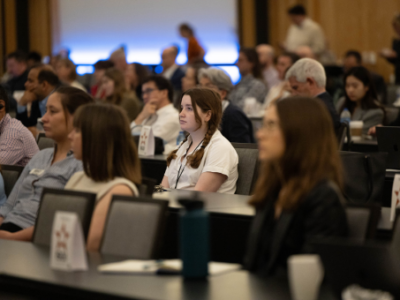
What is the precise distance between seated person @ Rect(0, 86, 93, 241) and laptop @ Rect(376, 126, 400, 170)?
68.5 inches

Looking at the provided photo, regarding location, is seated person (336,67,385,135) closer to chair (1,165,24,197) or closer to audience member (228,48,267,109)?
audience member (228,48,267,109)

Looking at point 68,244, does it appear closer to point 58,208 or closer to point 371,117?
point 58,208

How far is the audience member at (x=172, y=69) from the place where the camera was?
8266 millimetres

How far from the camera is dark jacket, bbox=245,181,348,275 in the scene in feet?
5.66

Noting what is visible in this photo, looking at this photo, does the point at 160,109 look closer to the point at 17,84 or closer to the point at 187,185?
the point at 187,185

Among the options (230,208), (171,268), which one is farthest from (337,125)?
(171,268)

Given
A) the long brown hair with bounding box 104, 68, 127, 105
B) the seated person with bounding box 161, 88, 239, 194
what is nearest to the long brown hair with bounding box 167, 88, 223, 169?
the seated person with bounding box 161, 88, 239, 194

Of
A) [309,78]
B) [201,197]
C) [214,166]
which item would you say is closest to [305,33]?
[309,78]

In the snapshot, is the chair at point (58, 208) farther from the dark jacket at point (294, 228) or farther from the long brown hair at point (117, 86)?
the long brown hair at point (117, 86)

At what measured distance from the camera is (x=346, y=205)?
1926mm

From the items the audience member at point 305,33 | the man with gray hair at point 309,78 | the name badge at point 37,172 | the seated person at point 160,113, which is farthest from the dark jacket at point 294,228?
the audience member at point 305,33

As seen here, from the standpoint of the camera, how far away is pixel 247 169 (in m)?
3.59

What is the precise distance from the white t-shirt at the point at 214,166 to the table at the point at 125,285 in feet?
5.06

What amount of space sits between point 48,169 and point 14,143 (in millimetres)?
959
